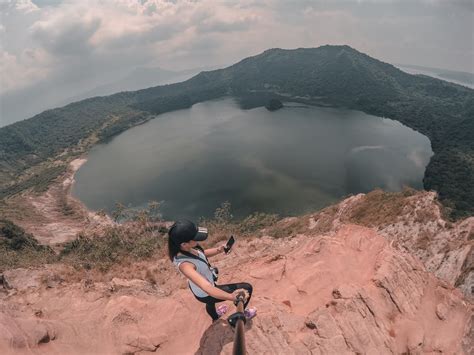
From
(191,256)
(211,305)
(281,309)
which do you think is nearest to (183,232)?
(191,256)

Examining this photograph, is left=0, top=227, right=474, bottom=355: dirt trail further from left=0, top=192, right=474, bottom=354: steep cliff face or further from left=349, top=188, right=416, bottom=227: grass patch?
left=349, top=188, right=416, bottom=227: grass patch

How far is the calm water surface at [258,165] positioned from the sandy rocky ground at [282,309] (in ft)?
206

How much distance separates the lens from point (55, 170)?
440 feet

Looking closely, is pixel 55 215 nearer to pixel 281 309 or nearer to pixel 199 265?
pixel 281 309

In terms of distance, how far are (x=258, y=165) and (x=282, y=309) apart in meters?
99.9

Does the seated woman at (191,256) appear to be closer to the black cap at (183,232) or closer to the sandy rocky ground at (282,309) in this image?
the black cap at (183,232)

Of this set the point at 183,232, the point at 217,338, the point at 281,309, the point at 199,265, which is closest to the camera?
the point at 183,232

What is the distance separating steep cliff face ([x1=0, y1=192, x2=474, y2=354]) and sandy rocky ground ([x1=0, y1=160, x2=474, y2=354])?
28 millimetres

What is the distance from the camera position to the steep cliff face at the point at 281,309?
24.7 ft

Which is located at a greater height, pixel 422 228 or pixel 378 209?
pixel 422 228

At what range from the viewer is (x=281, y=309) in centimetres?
820

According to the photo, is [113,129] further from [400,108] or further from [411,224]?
[411,224]

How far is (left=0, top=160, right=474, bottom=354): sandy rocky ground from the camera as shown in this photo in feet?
24.7

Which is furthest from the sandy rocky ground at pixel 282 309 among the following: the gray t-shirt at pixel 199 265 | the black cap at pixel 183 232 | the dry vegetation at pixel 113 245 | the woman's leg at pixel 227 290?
the black cap at pixel 183 232
